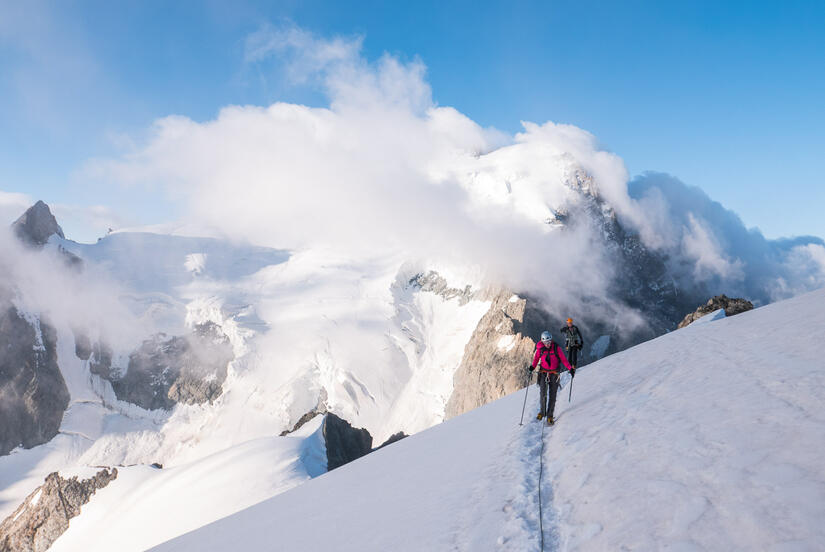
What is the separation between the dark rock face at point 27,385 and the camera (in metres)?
153

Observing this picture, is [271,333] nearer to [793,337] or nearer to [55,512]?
[55,512]

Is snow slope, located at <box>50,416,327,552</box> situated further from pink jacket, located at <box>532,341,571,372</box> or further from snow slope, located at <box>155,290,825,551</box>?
pink jacket, located at <box>532,341,571,372</box>

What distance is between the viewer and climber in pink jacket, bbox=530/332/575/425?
1128 centimetres

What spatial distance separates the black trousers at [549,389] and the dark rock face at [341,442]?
47873mm

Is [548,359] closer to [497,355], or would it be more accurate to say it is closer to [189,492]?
[189,492]

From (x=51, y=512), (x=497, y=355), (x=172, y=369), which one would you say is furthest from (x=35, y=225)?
(x=497, y=355)

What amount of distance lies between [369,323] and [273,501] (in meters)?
189

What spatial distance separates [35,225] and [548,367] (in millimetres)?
245503

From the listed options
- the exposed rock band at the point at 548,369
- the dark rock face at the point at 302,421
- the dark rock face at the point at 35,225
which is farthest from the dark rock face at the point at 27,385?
the exposed rock band at the point at 548,369

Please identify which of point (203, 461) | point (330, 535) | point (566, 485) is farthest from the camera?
point (203, 461)

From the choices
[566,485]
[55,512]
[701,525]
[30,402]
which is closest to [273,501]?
[566,485]

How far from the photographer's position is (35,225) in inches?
7534

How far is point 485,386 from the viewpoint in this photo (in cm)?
16312

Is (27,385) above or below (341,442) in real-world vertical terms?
above
